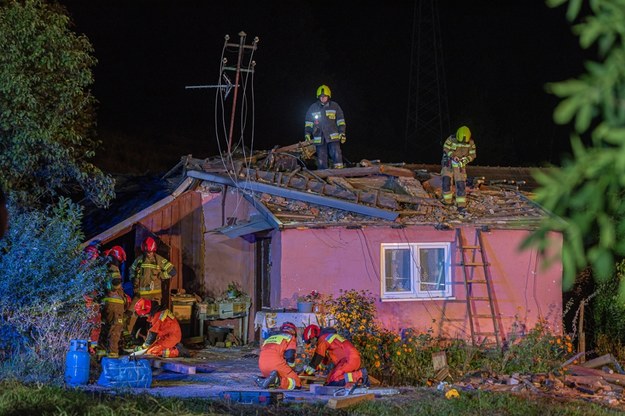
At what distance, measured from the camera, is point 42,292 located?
43.6 feet

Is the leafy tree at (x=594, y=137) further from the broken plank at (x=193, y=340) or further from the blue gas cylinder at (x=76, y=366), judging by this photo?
the broken plank at (x=193, y=340)

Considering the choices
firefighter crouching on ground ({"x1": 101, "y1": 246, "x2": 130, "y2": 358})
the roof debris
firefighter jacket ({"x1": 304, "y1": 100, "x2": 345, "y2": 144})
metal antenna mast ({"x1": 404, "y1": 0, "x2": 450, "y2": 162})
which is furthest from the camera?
metal antenna mast ({"x1": 404, "y1": 0, "x2": 450, "y2": 162})

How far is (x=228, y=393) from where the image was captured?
11.2 m

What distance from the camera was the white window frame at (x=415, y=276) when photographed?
15.3m

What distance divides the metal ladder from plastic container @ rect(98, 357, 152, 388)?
19.4ft

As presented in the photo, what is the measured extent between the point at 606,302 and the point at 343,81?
116 feet

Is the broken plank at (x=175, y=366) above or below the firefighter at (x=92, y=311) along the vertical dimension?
below

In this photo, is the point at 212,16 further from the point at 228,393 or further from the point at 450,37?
the point at 228,393

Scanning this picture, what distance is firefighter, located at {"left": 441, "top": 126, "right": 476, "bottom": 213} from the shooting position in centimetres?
1585

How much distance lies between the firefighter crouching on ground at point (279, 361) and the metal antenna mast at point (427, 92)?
2795 centimetres

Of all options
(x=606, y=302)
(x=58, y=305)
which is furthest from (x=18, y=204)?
(x=606, y=302)

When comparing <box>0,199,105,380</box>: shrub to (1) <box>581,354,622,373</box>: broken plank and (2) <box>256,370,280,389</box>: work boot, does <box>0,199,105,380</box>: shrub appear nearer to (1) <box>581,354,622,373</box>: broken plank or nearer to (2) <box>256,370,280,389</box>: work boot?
(2) <box>256,370,280,389</box>: work boot

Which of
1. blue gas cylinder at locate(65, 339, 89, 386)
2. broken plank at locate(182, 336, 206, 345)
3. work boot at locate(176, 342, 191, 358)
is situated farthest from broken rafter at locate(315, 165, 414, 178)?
blue gas cylinder at locate(65, 339, 89, 386)

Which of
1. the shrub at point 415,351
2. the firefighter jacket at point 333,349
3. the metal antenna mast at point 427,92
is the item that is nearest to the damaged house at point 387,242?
the shrub at point 415,351
